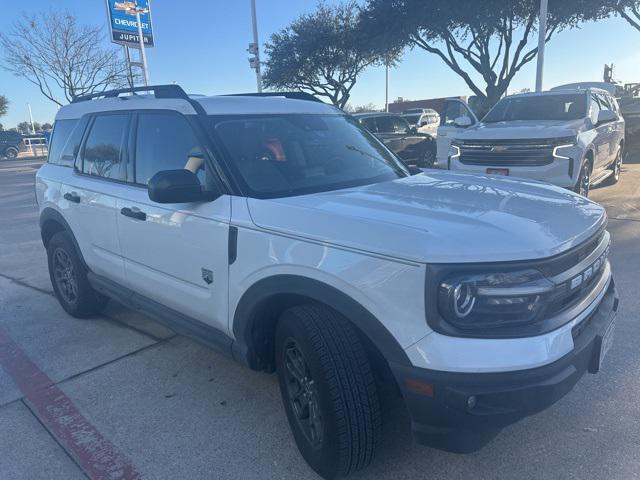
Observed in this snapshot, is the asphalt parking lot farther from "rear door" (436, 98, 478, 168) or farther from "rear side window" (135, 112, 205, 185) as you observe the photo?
"rear door" (436, 98, 478, 168)

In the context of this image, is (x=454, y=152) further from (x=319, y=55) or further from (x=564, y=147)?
(x=319, y=55)

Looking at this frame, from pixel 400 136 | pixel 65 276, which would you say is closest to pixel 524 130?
pixel 400 136

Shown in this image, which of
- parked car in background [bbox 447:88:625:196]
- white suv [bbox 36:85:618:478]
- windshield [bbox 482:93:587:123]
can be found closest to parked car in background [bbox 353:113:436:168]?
windshield [bbox 482:93:587:123]

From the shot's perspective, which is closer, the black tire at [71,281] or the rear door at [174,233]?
the rear door at [174,233]

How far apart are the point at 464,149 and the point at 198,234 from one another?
20.7ft

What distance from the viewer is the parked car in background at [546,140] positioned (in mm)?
7270

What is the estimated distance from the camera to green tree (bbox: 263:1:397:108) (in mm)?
28094

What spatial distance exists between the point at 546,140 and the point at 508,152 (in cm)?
55

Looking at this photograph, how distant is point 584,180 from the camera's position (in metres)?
7.64

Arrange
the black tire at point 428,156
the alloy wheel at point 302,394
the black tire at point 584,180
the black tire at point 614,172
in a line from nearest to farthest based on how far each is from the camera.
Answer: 1. the alloy wheel at point 302,394
2. the black tire at point 584,180
3. the black tire at point 614,172
4. the black tire at point 428,156

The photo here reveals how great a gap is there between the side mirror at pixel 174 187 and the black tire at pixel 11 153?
38.5 metres

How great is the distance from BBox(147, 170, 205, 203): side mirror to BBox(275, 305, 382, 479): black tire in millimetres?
877

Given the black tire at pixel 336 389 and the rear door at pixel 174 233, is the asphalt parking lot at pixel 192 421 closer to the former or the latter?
the black tire at pixel 336 389

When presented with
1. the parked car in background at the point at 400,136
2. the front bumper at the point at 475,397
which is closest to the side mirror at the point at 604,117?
the parked car in background at the point at 400,136
